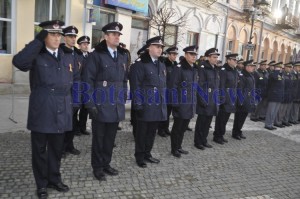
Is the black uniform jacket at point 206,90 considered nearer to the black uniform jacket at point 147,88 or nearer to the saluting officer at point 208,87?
the saluting officer at point 208,87

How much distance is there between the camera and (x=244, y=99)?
793 centimetres

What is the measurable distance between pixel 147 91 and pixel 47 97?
1.89m

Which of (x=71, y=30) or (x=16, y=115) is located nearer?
(x=71, y=30)

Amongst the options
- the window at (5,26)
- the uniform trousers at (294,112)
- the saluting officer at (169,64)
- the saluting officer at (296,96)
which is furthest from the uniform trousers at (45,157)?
the uniform trousers at (294,112)

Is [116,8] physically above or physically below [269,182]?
above

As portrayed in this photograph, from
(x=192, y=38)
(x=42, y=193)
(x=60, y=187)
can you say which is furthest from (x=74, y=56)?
(x=192, y=38)

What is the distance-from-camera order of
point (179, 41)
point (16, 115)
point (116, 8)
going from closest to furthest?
1. point (16, 115)
2. point (116, 8)
3. point (179, 41)

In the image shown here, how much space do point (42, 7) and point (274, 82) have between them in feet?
26.9

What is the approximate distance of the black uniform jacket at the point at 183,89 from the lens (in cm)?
596

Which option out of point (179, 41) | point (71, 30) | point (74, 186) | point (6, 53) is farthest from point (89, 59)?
point (179, 41)

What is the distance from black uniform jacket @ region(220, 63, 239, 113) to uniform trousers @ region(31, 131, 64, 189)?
4.34 meters

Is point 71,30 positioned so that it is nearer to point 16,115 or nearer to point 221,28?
point 16,115

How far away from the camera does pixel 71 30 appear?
538cm

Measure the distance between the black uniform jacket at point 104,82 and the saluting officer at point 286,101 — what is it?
23.4ft
